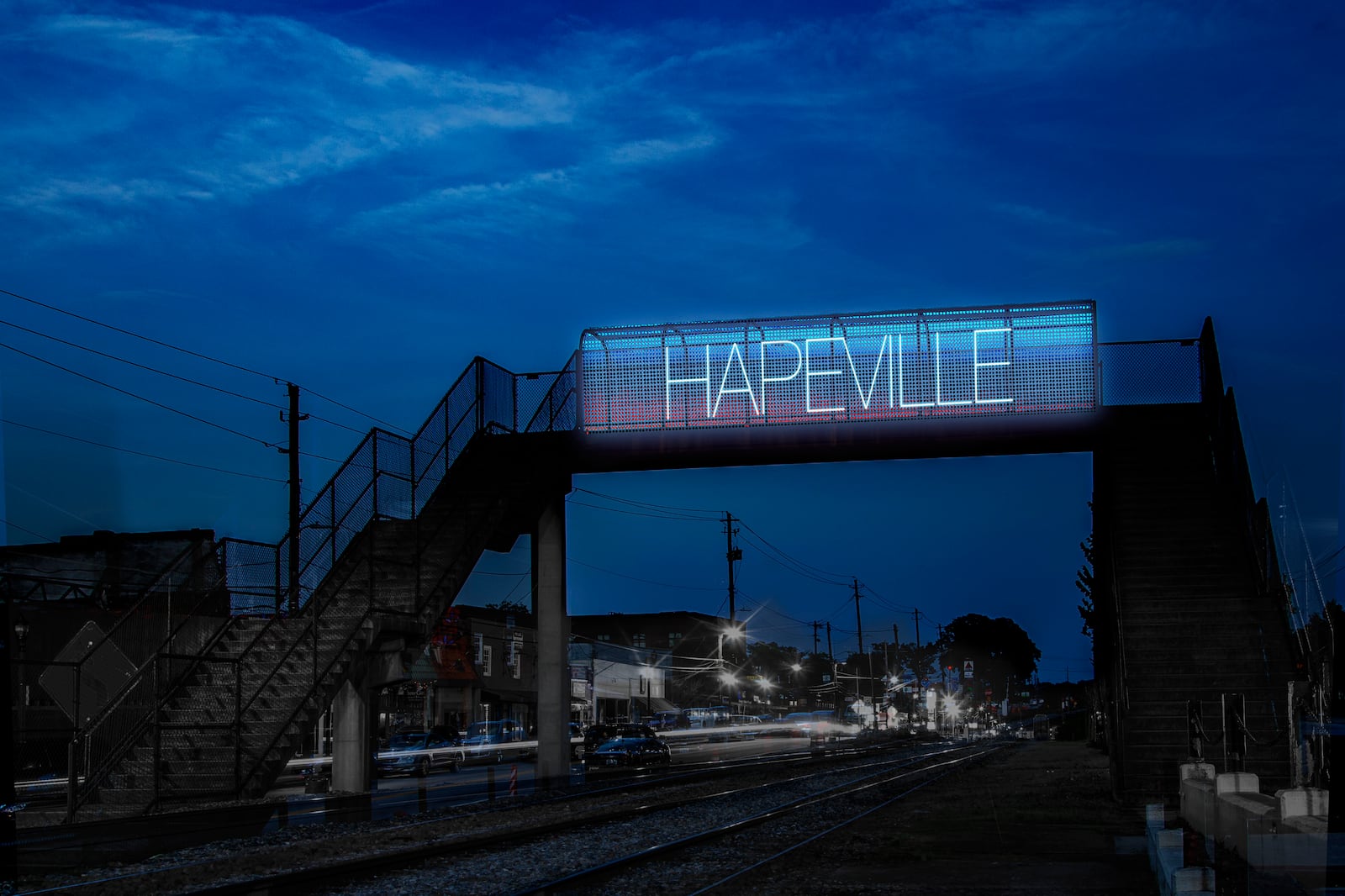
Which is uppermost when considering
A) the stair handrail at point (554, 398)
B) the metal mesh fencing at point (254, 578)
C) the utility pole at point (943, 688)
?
the stair handrail at point (554, 398)

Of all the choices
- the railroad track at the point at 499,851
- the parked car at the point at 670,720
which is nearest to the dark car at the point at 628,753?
the railroad track at the point at 499,851

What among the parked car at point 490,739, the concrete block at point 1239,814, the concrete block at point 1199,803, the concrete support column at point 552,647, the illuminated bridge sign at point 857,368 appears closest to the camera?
the concrete block at point 1239,814

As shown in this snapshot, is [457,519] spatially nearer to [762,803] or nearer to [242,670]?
[242,670]

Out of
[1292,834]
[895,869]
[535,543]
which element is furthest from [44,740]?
[1292,834]

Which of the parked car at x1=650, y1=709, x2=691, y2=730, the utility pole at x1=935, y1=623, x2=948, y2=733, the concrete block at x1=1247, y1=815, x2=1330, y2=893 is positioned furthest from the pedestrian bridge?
the utility pole at x1=935, y1=623, x2=948, y2=733

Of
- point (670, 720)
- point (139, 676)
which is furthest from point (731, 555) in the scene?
point (139, 676)

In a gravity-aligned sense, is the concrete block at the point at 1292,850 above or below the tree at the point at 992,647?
above

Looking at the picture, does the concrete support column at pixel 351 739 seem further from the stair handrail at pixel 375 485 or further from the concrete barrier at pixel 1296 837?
the concrete barrier at pixel 1296 837

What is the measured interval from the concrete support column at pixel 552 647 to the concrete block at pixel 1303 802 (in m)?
20.4

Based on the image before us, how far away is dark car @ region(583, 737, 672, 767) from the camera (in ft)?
146

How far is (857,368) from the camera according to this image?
29234 millimetres

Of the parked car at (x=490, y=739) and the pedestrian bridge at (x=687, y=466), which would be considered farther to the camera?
the parked car at (x=490, y=739)

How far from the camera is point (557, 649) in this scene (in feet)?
103

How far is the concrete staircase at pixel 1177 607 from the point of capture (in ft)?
71.9
